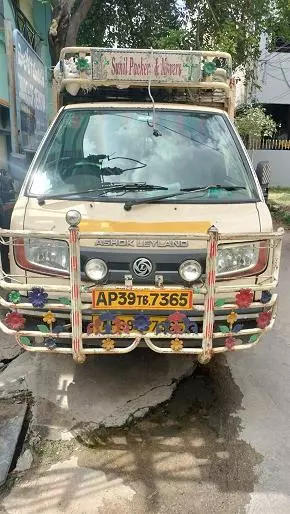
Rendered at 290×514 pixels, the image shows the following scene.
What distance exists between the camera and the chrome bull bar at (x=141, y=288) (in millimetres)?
2646

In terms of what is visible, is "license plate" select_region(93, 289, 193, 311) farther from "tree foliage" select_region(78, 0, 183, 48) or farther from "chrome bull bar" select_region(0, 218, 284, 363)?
"tree foliage" select_region(78, 0, 183, 48)

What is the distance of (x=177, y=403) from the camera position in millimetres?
3379

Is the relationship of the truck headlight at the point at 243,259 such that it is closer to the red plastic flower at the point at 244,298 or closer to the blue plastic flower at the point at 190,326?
the red plastic flower at the point at 244,298

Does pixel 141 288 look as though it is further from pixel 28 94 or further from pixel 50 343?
pixel 28 94

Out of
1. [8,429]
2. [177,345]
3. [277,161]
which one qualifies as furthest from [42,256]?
[277,161]

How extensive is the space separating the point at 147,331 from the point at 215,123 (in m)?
1.91

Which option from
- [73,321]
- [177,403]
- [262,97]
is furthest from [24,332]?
[262,97]

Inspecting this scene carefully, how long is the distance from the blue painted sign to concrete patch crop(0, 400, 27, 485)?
3.27 metres

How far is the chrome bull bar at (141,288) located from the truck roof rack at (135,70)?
5.76ft

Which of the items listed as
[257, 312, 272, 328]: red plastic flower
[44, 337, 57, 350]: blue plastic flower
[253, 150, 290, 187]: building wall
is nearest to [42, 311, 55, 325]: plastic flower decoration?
[44, 337, 57, 350]: blue plastic flower

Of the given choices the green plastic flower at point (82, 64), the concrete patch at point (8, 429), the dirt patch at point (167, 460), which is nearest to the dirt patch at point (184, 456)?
the dirt patch at point (167, 460)

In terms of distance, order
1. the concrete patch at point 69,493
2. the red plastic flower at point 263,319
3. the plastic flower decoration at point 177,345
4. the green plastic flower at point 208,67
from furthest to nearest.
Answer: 1. the green plastic flower at point 208,67
2. the red plastic flower at point 263,319
3. the plastic flower decoration at point 177,345
4. the concrete patch at point 69,493

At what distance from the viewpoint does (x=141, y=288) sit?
8.86ft

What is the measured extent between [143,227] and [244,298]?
73cm
